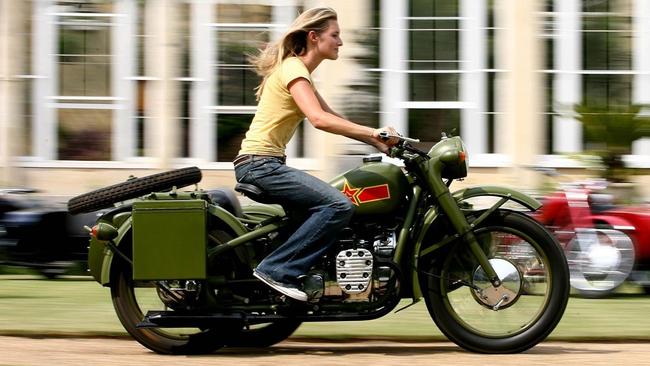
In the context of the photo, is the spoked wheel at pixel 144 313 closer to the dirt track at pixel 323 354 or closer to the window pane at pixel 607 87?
the dirt track at pixel 323 354

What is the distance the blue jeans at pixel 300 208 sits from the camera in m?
7.44

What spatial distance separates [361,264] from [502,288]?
757mm

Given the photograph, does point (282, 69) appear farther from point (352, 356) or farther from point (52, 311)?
point (52, 311)

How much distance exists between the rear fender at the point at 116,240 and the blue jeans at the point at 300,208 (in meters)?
0.25

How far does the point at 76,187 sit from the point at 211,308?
7828 millimetres

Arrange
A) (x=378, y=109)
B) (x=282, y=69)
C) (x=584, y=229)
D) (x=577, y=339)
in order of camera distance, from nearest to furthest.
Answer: (x=282, y=69)
(x=577, y=339)
(x=584, y=229)
(x=378, y=109)

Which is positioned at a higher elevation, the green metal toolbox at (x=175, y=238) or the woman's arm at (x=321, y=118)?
the woman's arm at (x=321, y=118)

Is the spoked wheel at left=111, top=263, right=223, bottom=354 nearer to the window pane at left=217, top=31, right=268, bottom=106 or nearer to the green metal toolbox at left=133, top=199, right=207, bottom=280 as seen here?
the green metal toolbox at left=133, top=199, right=207, bottom=280

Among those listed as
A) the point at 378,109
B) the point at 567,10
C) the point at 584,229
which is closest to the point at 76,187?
the point at 378,109

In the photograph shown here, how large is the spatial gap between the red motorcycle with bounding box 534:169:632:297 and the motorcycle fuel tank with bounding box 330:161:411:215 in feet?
10.7

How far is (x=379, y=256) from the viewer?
24.9ft

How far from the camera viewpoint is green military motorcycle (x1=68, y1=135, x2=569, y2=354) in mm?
7543

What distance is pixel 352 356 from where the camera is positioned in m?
7.63

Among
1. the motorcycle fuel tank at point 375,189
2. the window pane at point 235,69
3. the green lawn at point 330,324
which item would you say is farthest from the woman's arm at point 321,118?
the window pane at point 235,69
